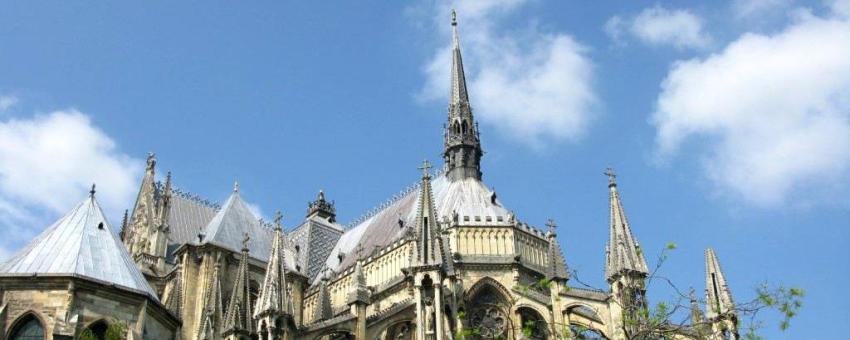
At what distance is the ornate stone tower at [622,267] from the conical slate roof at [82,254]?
13.2 meters

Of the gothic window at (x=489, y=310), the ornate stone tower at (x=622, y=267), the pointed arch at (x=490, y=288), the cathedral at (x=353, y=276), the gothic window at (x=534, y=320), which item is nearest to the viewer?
the ornate stone tower at (x=622, y=267)

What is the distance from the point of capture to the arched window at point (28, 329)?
81.4ft

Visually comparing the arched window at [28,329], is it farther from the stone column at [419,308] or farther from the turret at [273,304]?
the stone column at [419,308]

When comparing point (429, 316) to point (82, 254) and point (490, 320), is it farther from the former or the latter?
point (82, 254)

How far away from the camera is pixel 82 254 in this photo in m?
26.8

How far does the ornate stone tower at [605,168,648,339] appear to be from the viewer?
71.2 ft

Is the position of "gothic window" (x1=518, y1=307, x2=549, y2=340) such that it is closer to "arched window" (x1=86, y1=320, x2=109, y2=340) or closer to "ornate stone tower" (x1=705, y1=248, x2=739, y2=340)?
"ornate stone tower" (x1=705, y1=248, x2=739, y2=340)

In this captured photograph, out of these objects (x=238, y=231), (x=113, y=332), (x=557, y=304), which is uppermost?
(x=238, y=231)

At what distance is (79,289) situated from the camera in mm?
25500

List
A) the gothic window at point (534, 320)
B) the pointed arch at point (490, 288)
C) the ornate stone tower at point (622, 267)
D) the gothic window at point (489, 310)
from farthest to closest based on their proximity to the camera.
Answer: the pointed arch at point (490, 288), the gothic window at point (489, 310), the gothic window at point (534, 320), the ornate stone tower at point (622, 267)

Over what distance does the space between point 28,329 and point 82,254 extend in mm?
2683

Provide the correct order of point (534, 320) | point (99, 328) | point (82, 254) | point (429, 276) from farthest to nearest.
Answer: point (534, 320)
point (82, 254)
point (99, 328)
point (429, 276)

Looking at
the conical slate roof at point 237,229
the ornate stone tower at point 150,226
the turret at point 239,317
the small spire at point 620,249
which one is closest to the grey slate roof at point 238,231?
the conical slate roof at point 237,229

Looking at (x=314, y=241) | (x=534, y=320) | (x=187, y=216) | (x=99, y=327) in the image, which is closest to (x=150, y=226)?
(x=187, y=216)
